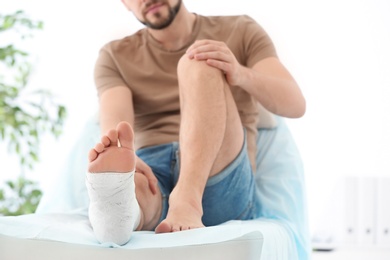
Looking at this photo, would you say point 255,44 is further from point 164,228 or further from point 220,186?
point 164,228

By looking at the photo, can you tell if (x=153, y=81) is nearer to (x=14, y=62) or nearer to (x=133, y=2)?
(x=133, y=2)

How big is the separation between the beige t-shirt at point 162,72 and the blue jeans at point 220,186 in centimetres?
10

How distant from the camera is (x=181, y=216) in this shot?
4.28 ft

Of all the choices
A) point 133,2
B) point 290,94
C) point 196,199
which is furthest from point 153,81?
point 196,199

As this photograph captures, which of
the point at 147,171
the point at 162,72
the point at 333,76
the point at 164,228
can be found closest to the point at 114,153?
the point at 164,228

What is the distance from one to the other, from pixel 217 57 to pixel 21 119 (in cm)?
151

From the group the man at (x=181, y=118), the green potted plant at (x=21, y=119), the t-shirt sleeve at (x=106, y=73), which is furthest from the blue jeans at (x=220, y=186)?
the green potted plant at (x=21, y=119)

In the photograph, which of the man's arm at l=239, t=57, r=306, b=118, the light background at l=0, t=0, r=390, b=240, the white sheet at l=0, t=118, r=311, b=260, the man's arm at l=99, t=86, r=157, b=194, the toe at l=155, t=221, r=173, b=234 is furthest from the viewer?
the light background at l=0, t=0, r=390, b=240

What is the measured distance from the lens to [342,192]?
283 cm

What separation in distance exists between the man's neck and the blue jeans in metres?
0.34

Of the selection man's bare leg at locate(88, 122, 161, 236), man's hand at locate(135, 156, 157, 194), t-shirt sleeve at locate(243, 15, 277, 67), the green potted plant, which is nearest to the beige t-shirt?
t-shirt sleeve at locate(243, 15, 277, 67)

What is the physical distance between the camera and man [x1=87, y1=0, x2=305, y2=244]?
118cm

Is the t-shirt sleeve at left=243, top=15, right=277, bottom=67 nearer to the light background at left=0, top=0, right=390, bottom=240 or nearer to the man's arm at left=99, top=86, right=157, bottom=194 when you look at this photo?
the man's arm at left=99, top=86, right=157, bottom=194

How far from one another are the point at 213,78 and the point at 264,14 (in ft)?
5.22
